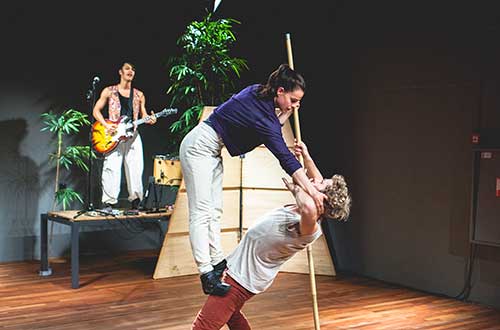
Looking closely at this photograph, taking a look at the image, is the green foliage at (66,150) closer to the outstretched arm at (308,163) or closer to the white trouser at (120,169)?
the white trouser at (120,169)

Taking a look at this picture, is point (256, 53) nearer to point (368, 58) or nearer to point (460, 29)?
point (368, 58)

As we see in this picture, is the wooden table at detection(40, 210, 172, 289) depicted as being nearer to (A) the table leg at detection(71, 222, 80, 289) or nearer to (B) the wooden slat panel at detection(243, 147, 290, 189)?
(A) the table leg at detection(71, 222, 80, 289)

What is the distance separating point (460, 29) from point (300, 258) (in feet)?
8.53

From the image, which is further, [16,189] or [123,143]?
[16,189]

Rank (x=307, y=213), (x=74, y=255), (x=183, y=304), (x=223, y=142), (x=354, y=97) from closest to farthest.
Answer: (x=307, y=213) < (x=223, y=142) < (x=183, y=304) < (x=74, y=255) < (x=354, y=97)

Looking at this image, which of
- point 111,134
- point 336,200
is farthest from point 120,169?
point 336,200

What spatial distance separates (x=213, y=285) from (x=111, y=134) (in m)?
3.54

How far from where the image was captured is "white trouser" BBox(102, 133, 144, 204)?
6.57 meters

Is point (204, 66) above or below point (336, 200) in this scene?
above

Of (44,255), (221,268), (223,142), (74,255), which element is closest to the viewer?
(221,268)

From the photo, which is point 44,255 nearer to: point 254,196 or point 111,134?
point 111,134

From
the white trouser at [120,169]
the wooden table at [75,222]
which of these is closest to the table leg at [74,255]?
the wooden table at [75,222]

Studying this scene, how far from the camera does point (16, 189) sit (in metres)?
7.14

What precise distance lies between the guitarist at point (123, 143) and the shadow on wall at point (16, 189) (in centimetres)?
103
